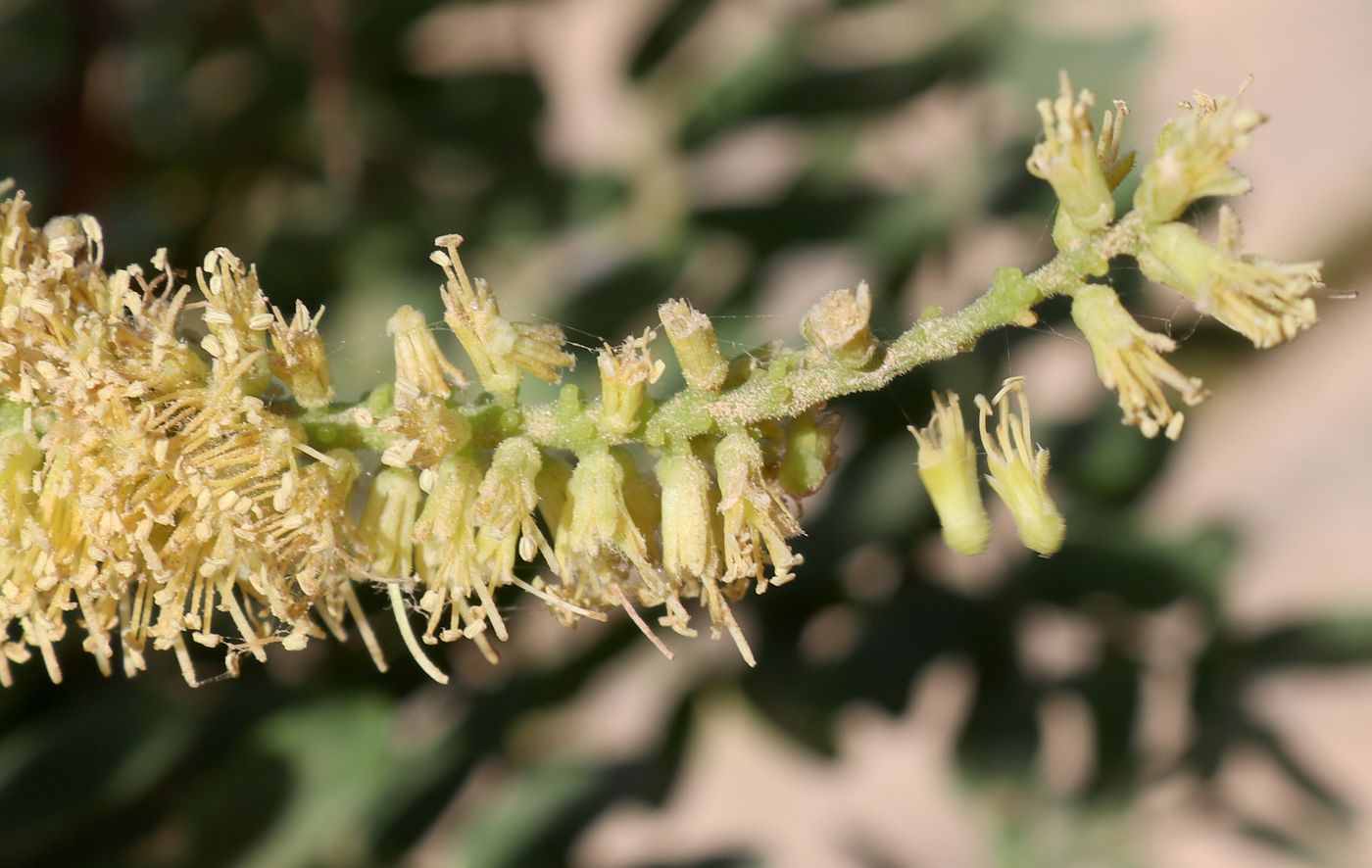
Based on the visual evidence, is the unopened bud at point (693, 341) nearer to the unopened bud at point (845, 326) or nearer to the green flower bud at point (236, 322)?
the unopened bud at point (845, 326)

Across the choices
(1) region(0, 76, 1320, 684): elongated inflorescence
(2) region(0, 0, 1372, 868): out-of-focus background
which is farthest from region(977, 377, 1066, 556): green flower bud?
(2) region(0, 0, 1372, 868): out-of-focus background

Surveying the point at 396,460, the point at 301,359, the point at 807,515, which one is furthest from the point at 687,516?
the point at 807,515

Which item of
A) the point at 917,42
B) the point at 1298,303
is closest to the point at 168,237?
the point at 917,42

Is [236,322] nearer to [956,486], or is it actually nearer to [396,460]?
[396,460]

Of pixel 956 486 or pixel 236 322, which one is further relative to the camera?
pixel 236 322

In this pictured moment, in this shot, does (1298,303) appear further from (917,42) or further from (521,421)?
(917,42)

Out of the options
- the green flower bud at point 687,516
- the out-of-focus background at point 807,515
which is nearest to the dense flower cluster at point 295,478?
the green flower bud at point 687,516
